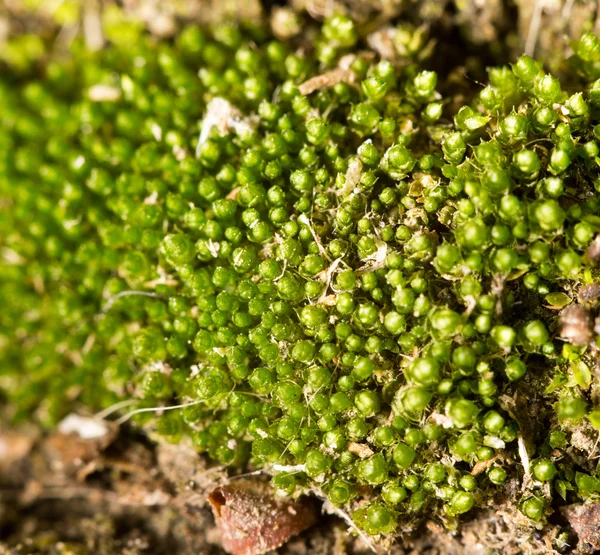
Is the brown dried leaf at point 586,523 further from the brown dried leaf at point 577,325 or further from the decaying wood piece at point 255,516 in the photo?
the decaying wood piece at point 255,516

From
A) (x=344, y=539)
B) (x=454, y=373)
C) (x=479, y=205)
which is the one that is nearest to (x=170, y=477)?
(x=344, y=539)

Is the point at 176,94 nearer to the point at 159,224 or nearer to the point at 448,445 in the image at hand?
the point at 159,224

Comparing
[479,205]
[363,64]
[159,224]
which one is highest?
Result: [363,64]

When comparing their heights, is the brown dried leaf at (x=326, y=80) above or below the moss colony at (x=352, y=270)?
above

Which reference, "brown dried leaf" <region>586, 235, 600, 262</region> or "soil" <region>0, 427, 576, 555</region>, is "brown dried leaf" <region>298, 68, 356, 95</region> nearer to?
"brown dried leaf" <region>586, 235, 600, 262</region>

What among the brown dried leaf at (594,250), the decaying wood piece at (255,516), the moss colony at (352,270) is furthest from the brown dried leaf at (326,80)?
the decaying wood piece at (255,516)

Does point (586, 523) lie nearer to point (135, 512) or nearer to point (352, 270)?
point (352, 270)
